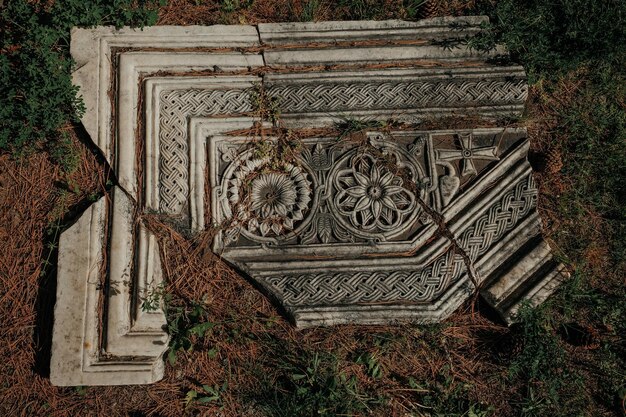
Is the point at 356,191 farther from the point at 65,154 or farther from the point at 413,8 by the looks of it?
the point at 65,154

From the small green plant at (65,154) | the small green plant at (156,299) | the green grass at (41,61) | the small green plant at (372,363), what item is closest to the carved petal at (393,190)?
the small green plant at (372,363)

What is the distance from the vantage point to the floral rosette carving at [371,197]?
348cm

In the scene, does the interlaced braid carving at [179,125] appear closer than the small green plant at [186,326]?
No

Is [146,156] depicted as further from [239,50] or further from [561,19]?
[561,19]

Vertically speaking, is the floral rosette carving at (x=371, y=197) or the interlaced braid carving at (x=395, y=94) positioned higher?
the interlaced braid carving at (x=395, y=94)

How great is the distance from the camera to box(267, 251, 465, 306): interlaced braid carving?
3357 mm

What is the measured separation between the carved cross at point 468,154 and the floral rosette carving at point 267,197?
102 centimetres

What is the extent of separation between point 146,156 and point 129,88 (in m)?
0.51

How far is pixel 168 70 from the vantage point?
3.59 metres

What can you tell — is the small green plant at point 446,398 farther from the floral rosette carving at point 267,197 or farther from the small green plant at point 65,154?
the small green plant at point 65,154

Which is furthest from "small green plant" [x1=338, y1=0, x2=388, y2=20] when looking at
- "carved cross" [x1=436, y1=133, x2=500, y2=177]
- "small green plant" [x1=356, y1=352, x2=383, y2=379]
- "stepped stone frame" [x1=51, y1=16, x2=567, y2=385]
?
"small green plant" [x1=356, y1=352, x2=383, y2=379]

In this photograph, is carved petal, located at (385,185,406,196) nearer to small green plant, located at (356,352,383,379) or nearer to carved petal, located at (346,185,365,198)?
carved petal, located at (346,185,365,198)

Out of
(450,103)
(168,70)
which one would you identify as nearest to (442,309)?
(450,103)

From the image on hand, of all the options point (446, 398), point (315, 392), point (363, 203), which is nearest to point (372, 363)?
point (315, 392)
